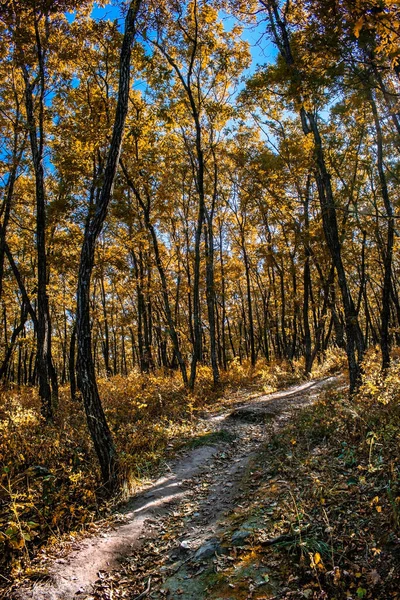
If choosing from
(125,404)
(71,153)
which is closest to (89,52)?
(71,153)

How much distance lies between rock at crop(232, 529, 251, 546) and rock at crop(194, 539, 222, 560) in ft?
0.66

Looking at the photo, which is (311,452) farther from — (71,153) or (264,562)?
(71,153)

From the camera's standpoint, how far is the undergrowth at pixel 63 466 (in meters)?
4.39

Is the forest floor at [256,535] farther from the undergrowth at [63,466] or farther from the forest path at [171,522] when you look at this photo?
the undergrowth at [63,466]

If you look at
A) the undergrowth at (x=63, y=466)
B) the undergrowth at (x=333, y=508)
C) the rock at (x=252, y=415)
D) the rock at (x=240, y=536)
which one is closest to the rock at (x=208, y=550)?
the rock at (x=240, y=536)

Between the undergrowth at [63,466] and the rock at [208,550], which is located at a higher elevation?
the undergrowth at [63,466]

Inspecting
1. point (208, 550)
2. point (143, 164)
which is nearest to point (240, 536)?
point (208, 550)

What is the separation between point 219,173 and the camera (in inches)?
742

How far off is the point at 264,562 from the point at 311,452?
2841 mm

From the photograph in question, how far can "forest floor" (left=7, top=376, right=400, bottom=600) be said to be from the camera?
3.45m

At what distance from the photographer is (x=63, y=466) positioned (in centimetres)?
553

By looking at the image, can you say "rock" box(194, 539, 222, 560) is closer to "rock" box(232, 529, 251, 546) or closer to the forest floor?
the forest floor

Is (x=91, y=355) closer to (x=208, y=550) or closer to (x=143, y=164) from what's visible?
(x=208, y=550)

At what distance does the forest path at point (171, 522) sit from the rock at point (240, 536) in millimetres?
259
